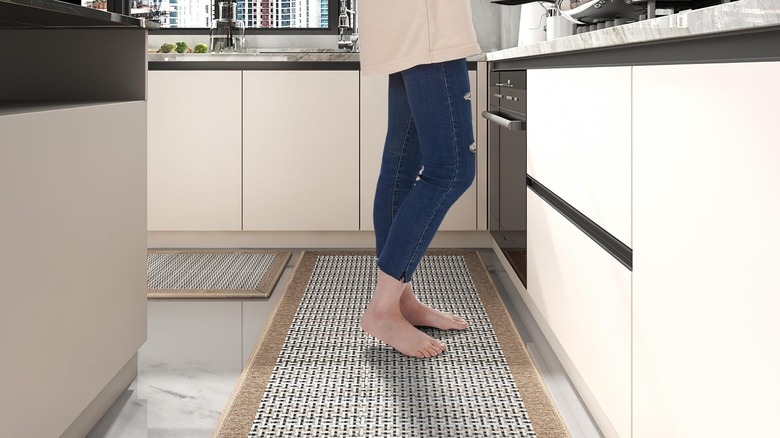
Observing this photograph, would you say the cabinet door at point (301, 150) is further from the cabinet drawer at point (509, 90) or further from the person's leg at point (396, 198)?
the person's leg at point (396, 198)

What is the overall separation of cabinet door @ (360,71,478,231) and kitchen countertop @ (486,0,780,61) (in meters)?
1.99

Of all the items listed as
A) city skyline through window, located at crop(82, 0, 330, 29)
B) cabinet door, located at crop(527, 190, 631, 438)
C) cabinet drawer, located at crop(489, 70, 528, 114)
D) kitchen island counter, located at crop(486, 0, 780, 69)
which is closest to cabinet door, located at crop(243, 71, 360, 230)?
cabinet drawer, located at crop(489, 70, 528, 114)

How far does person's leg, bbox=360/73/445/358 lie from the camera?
2.14 metres

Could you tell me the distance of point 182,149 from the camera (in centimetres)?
367

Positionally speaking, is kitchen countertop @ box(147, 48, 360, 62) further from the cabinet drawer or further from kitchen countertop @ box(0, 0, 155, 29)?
kitchen countertop @ box(0, 0, 155, 29)

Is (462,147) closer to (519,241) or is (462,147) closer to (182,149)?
(519,241)

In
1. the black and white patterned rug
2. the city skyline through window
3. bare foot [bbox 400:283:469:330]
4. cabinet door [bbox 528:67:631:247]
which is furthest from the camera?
the city skyline through window

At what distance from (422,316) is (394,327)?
21cm

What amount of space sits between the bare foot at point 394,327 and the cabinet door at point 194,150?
169 cm

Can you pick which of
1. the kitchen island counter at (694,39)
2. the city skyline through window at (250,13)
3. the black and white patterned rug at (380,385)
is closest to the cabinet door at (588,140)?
the kitchen island counter at (694,39)

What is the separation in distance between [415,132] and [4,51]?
98 cm

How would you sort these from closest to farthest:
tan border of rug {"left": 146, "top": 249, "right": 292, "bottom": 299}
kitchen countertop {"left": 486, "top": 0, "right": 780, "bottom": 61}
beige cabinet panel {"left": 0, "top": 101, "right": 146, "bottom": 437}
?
1. kitchen countertop {"left": 486, "top": 0, "right": 780, "bottom": 61}
2. beige cabinet panel {"left": 0, "top": 101, "right": 146, "bottom": 437}
3. tan border of rug {"left": 146, "top": 249, "right": 292, "bottom": 299}

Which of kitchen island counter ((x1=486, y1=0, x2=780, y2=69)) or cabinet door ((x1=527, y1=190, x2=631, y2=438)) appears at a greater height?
kitchen island counter ((x1=486, y1=0, x2=780, y2=69))

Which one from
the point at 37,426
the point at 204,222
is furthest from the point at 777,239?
the point at 204,222
